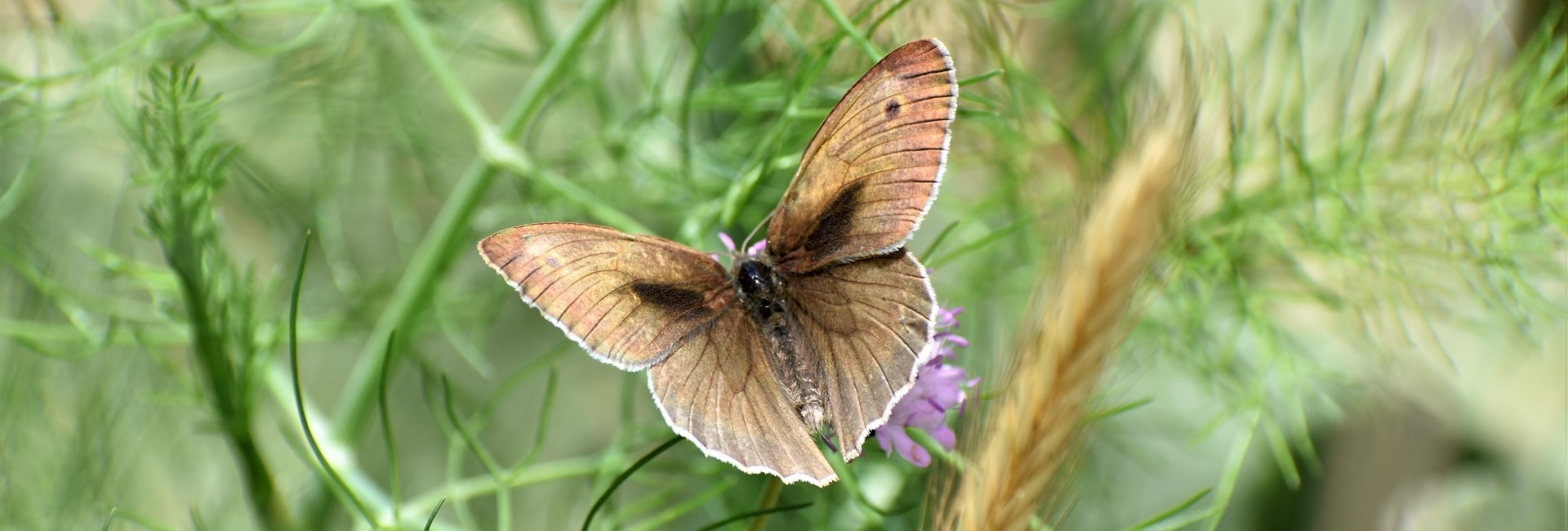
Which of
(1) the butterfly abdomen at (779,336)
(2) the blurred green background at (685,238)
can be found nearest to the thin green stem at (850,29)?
(2) the blurred green background at (685,238)

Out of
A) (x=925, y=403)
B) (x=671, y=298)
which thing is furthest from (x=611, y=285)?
(x=925, y=403)

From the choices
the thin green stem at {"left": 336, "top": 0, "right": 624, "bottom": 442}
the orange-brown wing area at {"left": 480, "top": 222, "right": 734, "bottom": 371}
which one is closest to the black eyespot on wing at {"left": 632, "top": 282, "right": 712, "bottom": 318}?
the orange-brown wing area at {"left": 480, "top": 222, "right": 734, "bottom": 371}

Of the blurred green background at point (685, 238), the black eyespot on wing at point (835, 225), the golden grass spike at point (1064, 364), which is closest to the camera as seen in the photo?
the golden grass spike at point (1064, 364)

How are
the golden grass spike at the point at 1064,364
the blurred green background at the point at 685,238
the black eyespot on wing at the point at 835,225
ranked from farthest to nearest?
the blurred green background at the point at 685,238 < the black eyespot on wing at the point at 835,225 < the golden grass spike at the point at 1064,364

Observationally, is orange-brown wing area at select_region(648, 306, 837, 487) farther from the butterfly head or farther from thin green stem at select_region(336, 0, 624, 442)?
thin green stem at select_region(336, 0, 624, 442)

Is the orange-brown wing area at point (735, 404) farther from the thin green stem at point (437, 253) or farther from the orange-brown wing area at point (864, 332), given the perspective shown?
the thin green stem at point (437, 253)

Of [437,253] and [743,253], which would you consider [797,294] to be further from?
[437,253]

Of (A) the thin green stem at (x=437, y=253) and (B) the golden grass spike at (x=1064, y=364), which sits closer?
(B) the golden grass spike at (x=1064, y=364)

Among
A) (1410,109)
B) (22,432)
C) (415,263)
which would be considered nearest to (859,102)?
(415,263)
